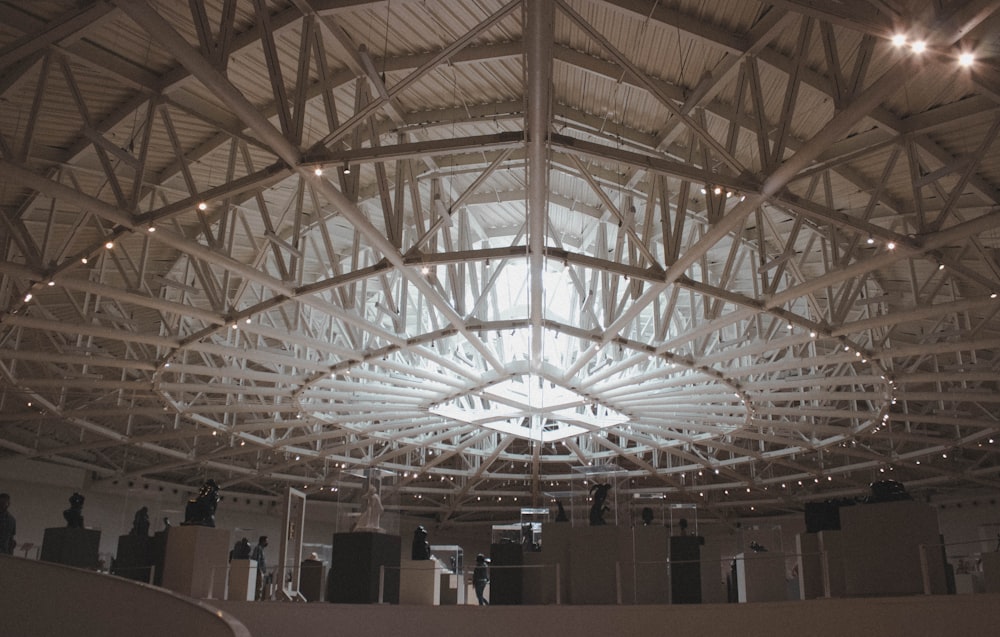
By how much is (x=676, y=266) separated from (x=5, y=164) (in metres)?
15.3

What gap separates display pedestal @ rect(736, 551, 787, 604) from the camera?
21.9m

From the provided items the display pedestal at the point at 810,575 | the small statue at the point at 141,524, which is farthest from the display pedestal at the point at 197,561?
the display pedestal at the point at 810,575

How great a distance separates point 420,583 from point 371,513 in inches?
131

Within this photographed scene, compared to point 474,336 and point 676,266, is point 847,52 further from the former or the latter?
point 474,336

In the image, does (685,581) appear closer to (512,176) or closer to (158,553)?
(512,176)

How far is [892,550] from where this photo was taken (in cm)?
2064

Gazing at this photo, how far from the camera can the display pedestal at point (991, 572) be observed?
63.9 feet

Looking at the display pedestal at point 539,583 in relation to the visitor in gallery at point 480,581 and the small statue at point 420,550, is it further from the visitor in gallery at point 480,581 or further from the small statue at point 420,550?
the small statue at point 420,550

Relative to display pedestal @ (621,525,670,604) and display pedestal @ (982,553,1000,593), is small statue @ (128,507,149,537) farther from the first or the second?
display pedestal @ (982,553,1000,593)

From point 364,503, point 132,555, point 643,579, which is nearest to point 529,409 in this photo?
point 364,503

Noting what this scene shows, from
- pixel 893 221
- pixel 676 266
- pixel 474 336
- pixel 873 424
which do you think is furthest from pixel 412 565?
pixel 873 424

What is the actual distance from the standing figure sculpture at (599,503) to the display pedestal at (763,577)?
180 inches

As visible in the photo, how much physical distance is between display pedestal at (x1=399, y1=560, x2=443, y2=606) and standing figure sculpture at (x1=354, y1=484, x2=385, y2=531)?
2.14 m

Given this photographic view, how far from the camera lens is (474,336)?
25.5 metres
